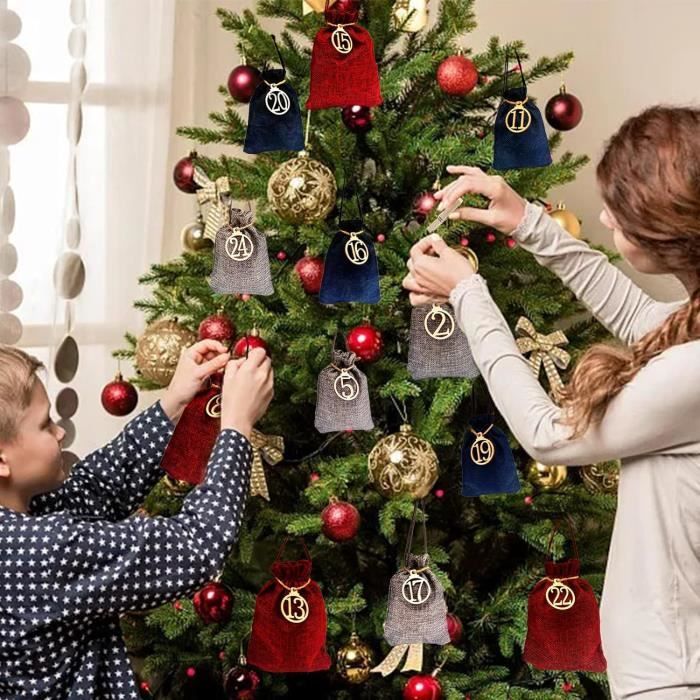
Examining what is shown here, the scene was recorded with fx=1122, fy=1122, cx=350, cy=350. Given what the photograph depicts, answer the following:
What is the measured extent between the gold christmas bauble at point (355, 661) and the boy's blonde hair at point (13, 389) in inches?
31.1

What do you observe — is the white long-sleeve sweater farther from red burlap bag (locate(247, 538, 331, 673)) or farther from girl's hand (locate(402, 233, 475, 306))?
red burlap bag (locate(247, 538, 331, 673))

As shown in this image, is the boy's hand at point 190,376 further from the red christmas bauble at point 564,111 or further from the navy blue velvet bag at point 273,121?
the red christmas bauble at point 564,111

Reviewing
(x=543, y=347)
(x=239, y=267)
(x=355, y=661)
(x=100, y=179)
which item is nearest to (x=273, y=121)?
(x=239, y=267)

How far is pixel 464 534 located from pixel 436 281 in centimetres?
89

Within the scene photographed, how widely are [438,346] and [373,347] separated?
0.43 feet

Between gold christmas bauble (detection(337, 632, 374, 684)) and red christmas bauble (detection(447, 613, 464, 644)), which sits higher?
red christmas bauble (detection(447, 613, 464, 644))

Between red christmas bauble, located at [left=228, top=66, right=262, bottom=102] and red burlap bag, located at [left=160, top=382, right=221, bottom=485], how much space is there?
559 mm

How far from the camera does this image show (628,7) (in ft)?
8.55

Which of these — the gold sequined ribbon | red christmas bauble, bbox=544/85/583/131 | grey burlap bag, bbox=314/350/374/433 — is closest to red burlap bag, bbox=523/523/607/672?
the gold sequined ribbon

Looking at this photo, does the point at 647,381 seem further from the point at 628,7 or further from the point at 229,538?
the point at 628,7

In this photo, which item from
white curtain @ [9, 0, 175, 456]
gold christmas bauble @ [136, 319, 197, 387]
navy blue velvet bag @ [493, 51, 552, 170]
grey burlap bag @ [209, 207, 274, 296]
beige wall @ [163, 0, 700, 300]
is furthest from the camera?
beige wall @ [163, 0, 700, 300]

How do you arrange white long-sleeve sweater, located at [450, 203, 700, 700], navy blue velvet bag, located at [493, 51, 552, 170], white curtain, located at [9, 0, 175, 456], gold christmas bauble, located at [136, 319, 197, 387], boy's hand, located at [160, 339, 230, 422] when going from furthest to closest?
white curtain, located at [9, 0, 175, 456]
gold christmas bauble, located at [136, 319, 197, 387]
navy blue velvet bag, located at [493, 51, 552, 170]
boy's hand, located at [160, 339, 230, 422]
white long-sleeve sweater, located at [450, 203, 700, 700]

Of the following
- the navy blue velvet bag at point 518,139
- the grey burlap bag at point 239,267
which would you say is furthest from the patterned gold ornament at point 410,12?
the grey burlap bag at point 239,267

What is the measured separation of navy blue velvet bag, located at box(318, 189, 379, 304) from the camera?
1.82 metres
